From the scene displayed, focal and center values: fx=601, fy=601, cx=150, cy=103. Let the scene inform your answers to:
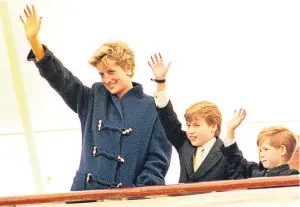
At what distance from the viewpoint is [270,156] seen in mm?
1740

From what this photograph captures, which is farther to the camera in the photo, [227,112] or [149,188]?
[227,112]

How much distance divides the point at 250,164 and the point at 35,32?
2.43ft

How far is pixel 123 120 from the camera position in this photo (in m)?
1.84

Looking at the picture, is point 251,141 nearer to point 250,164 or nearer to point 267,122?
point 267,122

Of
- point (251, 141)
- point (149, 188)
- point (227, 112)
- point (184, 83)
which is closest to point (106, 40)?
point (184, 83)

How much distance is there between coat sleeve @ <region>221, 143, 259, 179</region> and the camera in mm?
1738

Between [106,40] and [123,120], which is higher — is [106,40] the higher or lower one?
the higher one

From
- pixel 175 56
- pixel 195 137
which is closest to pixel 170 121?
pixel 195 137

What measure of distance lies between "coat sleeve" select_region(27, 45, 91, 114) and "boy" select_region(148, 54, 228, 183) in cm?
24

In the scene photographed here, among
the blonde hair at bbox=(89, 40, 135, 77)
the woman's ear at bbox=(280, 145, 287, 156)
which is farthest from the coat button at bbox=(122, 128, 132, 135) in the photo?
the woman's ear at bbox=(280, 145, 287, 156)

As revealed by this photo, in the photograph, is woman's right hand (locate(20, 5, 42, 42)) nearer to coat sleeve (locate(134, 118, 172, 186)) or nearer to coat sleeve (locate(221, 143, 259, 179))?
coat sleeve (locate(134, 118, 172, 186))

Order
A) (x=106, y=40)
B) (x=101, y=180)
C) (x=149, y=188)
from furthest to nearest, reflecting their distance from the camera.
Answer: (x=106, y=40) → (x=101, y=180) → (x=149, y=188)

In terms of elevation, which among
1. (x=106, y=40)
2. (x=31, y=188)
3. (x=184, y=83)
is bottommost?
(x=31, y=188)

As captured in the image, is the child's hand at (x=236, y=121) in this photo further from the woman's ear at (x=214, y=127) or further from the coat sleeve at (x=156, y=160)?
the coat sleeve at (x=156, y=160)
